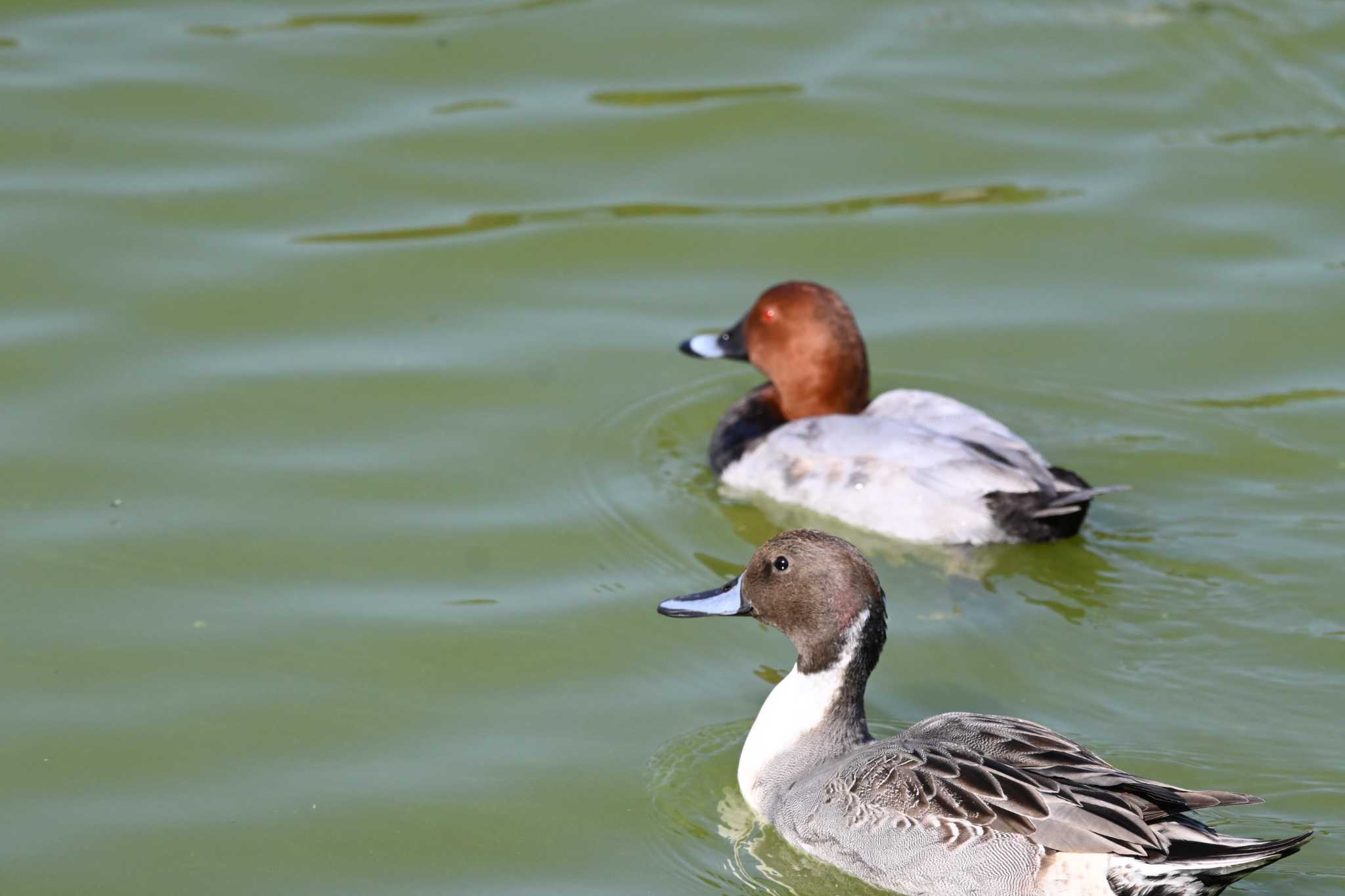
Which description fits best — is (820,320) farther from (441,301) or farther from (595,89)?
(595,89)

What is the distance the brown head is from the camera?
8055 millimetres

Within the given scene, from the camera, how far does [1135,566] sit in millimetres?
7105

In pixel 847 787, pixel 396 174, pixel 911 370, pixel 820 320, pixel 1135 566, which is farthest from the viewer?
pixel 396 174

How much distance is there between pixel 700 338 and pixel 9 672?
3520 millimetres

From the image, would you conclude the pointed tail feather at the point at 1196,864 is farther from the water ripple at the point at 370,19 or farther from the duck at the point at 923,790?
the water ripple at the point at 370,19

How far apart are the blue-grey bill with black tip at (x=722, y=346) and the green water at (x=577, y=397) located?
35 centimetres

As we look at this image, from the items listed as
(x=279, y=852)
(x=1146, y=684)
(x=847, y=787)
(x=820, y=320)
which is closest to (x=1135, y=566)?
(x=1146, y=684)

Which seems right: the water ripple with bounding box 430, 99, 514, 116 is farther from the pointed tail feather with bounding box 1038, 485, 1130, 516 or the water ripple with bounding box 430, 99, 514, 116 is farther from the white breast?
the white breast

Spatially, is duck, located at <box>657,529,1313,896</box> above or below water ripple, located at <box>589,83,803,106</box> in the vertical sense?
below

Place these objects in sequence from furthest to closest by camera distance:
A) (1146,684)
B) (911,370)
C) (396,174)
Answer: (396,174) → (911,370) → (1146,684)

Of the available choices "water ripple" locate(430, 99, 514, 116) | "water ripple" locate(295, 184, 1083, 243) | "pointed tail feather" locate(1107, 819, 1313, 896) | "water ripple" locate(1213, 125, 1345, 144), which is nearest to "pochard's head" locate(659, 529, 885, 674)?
"pointed tail feather" locate(1107, 819, 1313, 896)

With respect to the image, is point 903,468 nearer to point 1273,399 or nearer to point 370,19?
point 1273,399

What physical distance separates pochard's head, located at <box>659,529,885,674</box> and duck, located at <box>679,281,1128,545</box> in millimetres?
1651

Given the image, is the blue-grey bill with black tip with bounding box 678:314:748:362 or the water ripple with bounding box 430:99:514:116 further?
the water ripple with bounding box 430:99:514:116
